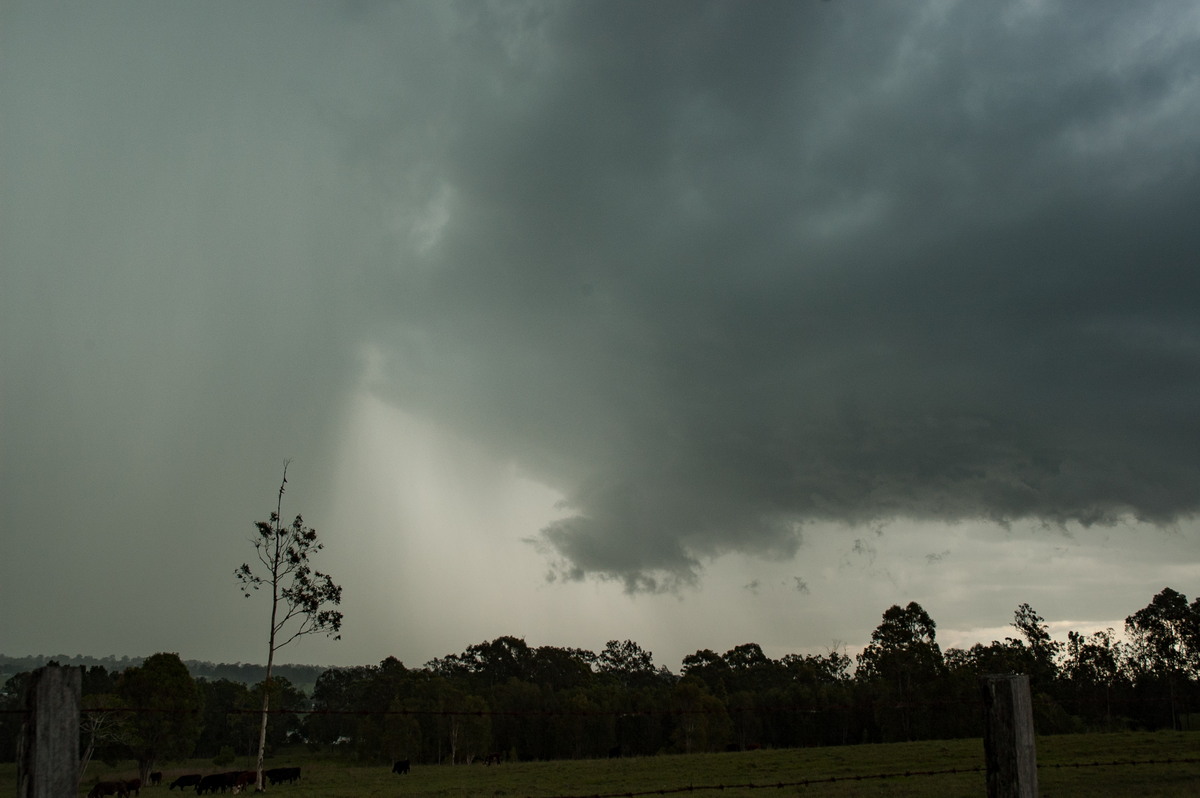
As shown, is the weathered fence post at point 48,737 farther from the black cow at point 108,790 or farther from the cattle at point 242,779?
the black cow at point 108,790

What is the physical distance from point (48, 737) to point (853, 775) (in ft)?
127

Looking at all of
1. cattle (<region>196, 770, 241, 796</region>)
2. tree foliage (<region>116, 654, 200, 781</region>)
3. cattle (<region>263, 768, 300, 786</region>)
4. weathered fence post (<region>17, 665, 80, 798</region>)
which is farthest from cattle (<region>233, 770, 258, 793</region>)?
weathered fence post (<region>17, 665, 80, 798</region>)

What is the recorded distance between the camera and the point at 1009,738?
822 centimetres

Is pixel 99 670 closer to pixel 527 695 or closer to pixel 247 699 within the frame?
pixel 247 699

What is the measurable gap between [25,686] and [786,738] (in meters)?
97.9

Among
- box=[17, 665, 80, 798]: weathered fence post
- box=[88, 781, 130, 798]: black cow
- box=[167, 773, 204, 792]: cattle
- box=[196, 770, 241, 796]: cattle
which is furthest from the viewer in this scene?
box=[167, 773, 204, 792]: cattle

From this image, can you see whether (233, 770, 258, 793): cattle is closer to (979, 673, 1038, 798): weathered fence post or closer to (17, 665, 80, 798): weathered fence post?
(17, 665, 80, 798): weathered fence post

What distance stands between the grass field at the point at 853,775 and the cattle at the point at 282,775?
7.45 m

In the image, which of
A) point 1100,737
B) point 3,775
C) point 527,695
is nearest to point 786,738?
point 527,695

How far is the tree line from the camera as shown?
74.1m

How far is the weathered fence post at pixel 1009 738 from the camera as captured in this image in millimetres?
8102

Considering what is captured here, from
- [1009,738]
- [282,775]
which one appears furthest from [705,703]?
[1009,738]

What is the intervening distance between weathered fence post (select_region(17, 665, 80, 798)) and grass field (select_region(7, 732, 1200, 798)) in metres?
18.5

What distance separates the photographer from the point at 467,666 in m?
145
